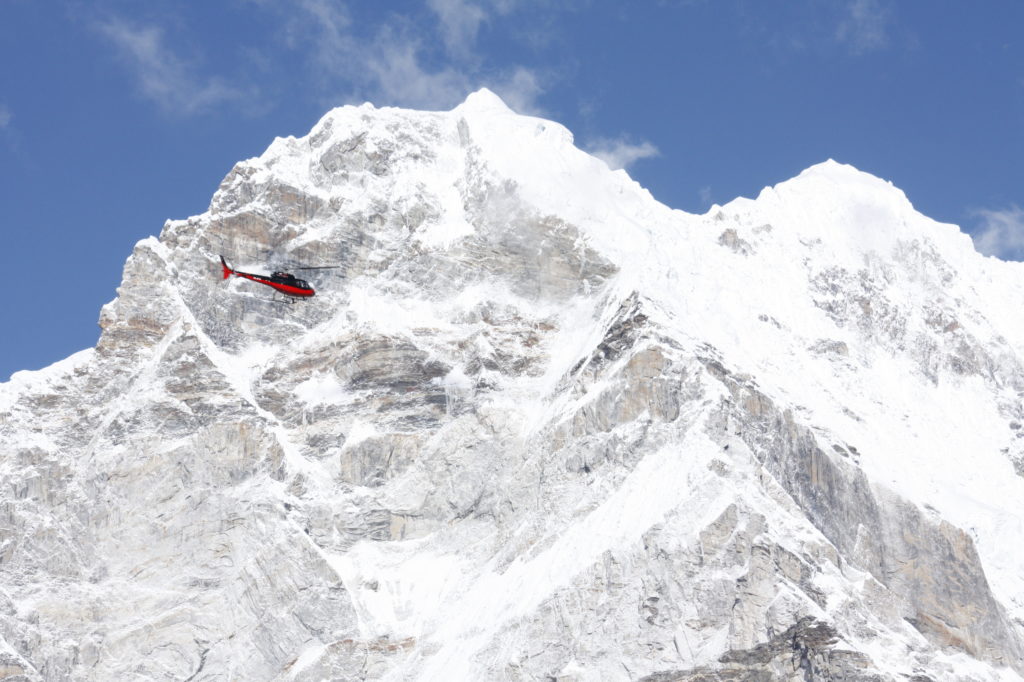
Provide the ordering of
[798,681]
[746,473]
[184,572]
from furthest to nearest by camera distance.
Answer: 1. [184,572]
2. [746,473]
3. [798,681]

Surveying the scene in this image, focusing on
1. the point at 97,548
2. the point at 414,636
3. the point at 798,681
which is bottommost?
the point at 798,681

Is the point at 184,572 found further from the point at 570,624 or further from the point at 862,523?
the point at 862,523

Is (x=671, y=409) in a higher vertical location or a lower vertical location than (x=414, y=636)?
higher

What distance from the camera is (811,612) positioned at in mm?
171125

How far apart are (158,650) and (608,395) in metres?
46.4

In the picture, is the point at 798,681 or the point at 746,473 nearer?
the point at 798,681

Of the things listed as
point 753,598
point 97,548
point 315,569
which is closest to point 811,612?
point 753,598

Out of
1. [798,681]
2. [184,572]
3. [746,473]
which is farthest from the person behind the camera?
[184,572]

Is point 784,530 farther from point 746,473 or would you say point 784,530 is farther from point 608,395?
point 608,395

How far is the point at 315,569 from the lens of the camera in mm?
194625

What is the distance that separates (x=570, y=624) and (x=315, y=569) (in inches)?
1119

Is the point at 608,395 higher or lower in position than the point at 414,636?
higher

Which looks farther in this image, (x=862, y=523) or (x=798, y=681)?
(x=862, y=523)

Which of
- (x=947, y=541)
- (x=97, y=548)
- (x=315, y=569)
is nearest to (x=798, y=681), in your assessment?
(x=947, y=541)
